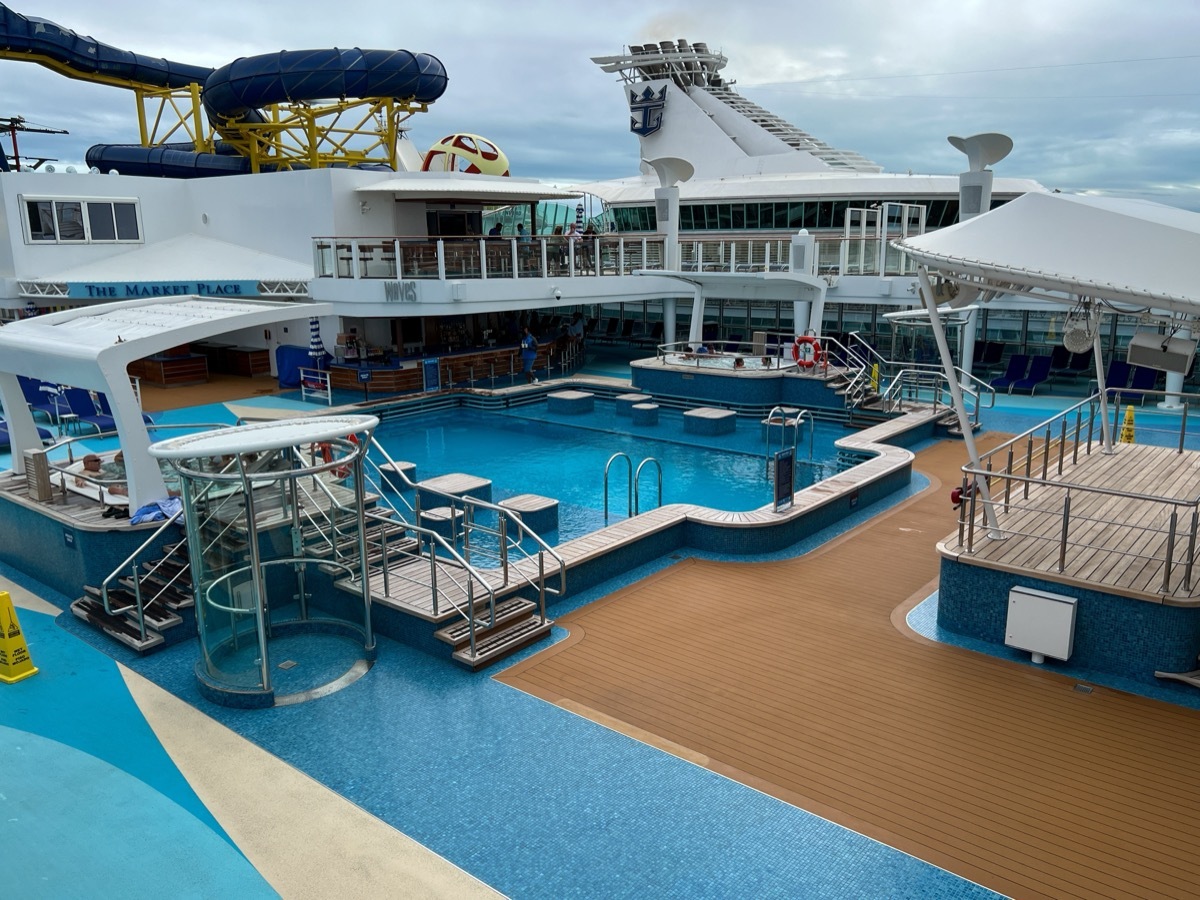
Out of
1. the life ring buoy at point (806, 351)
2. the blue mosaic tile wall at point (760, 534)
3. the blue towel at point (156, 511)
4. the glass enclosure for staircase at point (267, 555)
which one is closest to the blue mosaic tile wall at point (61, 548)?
the blue towel at point (156, 511)

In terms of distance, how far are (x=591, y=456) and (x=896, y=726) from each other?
10139 millimetres

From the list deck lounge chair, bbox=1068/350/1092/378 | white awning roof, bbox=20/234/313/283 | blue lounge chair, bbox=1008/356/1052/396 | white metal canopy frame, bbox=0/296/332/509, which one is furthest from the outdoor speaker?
white awning roof, bbox=20/234/313/283

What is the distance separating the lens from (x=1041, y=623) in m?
7.57

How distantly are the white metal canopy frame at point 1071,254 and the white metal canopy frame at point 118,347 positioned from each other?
24.7ft

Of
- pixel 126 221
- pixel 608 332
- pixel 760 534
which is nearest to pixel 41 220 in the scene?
pixel 126 221

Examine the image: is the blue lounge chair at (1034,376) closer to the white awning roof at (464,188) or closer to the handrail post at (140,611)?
the white awning roof at (464,188)

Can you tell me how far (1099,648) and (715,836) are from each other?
4107mm

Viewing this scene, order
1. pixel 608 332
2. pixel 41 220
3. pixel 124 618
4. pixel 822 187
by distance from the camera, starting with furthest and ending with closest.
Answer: pixel 608 332, pixel 822 187, pixel 41 220, pixel 124 618

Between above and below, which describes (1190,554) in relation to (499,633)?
above

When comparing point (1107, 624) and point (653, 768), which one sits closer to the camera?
point (653, 768)

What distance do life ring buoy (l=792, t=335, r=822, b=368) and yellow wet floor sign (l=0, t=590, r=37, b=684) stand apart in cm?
1552

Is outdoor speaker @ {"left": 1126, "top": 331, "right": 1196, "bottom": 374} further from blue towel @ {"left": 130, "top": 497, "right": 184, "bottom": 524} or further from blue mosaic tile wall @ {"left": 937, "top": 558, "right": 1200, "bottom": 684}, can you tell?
blue towel @ {"left": 130, "top": 497, "right": 184, "bottom": 524}

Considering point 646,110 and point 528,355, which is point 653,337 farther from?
point 646,110

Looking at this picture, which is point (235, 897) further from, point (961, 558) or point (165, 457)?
point (961, 558)
